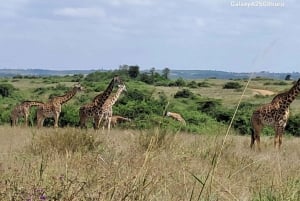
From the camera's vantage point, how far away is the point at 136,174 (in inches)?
174

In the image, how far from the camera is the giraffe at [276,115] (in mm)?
13086

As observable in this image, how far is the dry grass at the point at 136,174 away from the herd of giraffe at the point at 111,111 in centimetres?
240

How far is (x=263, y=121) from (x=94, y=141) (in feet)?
17.2

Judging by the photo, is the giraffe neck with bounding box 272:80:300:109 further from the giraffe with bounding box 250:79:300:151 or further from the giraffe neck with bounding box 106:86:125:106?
the giraffe neck with bounding box 106:86:125:106

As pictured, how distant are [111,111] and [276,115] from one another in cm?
527

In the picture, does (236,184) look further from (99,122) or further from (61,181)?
(99,122)

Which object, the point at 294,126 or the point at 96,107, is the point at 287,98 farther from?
the point at 294,126

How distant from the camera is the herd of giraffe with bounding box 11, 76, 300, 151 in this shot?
1316 centimetres

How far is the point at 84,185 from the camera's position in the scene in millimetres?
3986

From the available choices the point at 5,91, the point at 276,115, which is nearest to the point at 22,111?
the point at 276,115

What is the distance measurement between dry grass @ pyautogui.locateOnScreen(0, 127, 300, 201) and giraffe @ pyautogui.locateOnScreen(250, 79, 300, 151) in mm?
2266

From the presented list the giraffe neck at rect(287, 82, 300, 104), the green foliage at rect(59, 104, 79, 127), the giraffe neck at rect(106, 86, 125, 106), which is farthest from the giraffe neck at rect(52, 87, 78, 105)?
the giraffe neck at rect(287, 82, 300, 104)

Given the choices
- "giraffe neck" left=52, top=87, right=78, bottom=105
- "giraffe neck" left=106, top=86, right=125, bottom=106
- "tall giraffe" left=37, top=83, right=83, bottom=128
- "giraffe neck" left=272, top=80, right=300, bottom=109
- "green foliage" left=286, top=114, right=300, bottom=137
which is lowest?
"green foliage" left=286, top=114, right=300, bottom=137

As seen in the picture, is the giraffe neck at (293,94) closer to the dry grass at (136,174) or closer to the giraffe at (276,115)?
the giraffe at (276,115)
